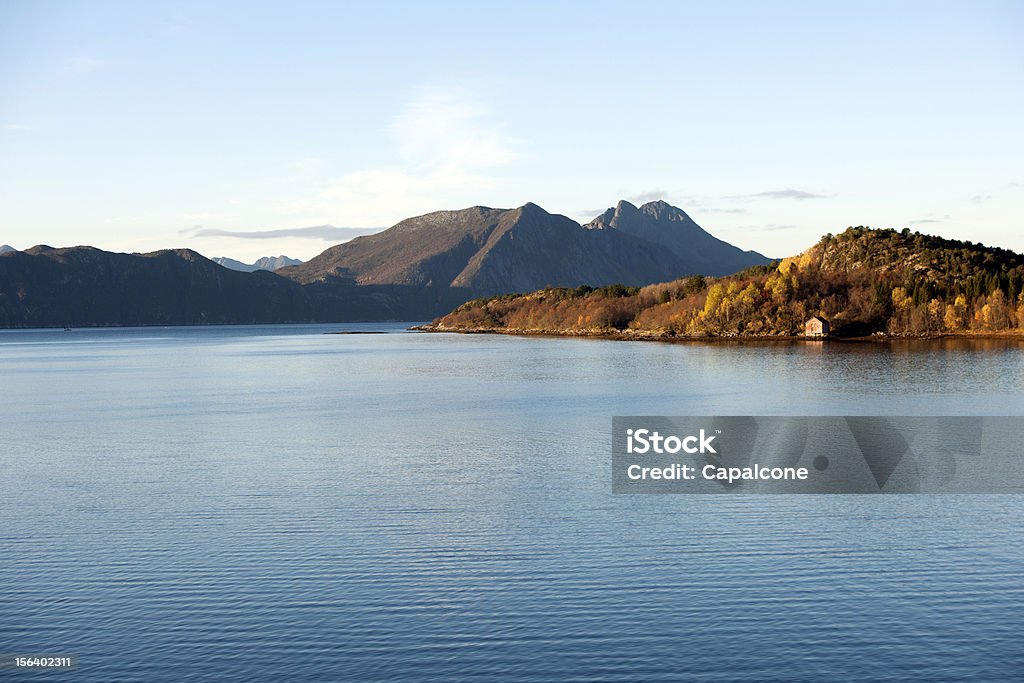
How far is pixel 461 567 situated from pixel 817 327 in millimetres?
169032

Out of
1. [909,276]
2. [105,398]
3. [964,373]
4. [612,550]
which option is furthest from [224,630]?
[909,276]

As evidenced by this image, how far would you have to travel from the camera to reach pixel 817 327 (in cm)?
18112

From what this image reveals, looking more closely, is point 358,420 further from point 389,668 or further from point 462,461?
point 389,668

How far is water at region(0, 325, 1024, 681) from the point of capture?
18.5 metres

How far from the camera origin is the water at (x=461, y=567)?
60.8 feet

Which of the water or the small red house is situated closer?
the water

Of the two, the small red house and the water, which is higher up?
the small red house

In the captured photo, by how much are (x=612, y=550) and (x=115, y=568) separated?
13.7 meters

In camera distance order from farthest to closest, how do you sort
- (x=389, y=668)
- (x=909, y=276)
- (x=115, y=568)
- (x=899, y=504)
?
(x=909, y=276) < (x=899, y=504) < (x=115, y=568) < (x=389, y=668)

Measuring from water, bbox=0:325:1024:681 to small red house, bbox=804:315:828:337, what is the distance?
139884mm

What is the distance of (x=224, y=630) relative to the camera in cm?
2005

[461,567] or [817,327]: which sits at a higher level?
[817,327]

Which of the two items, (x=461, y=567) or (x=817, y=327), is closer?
(x=461, y=567)

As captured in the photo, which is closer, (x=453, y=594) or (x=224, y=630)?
(x=224, y=630)
